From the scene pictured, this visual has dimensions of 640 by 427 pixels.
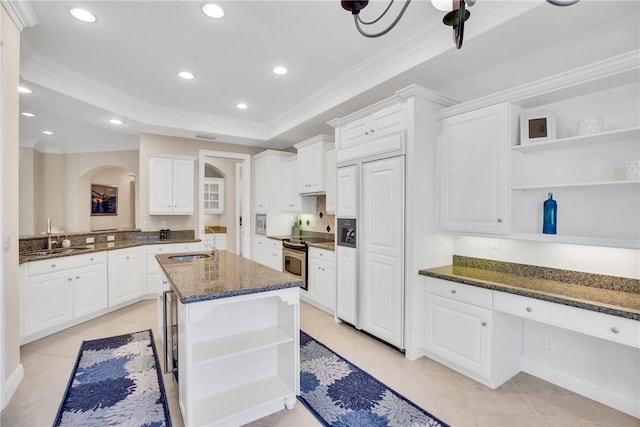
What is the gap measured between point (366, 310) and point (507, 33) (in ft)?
8.90

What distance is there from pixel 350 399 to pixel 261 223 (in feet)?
12.9

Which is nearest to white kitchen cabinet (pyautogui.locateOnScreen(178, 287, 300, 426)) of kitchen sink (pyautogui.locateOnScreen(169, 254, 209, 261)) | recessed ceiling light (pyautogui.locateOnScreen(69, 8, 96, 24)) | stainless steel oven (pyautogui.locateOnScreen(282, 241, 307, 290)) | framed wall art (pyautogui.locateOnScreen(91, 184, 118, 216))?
kitchen sink (pyautogui.locateOnScreen(169, 254, 209, 261))

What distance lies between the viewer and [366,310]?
10.9ft

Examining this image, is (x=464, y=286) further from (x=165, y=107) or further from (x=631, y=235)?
(x=165, y=107)

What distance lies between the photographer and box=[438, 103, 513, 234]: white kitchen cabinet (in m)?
2.49

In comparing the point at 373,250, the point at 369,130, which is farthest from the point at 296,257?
the point at 369,130

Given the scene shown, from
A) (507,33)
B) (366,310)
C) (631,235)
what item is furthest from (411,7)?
(366,310)

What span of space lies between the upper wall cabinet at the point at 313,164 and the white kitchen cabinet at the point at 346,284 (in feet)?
4.21

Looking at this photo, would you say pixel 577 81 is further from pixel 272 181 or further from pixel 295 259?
pixel 272 181

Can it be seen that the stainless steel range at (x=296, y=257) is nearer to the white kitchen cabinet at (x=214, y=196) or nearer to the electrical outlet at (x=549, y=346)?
the electrical outlet at (x=549, y=346)

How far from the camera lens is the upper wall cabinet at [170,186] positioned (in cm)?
490

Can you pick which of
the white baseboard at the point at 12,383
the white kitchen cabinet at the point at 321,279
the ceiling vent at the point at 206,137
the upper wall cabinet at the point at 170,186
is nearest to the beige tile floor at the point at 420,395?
the white baseboard at the point at 12,383

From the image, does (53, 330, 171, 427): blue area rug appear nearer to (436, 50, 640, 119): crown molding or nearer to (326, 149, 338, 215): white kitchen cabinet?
(326, 149, 338, 215): white kitchen cabinet

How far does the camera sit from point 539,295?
6.93ft
